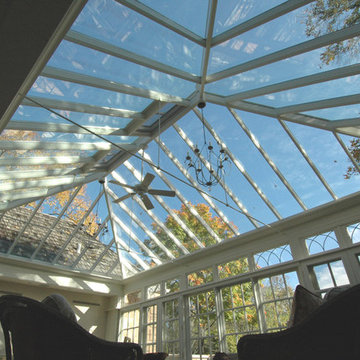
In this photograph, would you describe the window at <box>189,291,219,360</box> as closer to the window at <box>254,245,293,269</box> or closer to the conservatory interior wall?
the conservatory interior wall

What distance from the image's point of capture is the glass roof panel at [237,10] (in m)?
3.33

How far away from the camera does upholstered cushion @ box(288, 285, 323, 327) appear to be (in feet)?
6.33

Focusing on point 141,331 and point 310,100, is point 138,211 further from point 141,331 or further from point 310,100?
point 310,100

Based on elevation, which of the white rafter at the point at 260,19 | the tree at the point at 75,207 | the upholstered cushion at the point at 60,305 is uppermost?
the tree at the point at 75,207

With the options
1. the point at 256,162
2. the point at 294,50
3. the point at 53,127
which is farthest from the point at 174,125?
the point at 294,50

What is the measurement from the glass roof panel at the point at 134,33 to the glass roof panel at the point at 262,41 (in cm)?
36

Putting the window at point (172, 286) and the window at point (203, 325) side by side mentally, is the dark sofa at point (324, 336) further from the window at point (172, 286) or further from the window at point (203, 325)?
the window at point (172, 286)

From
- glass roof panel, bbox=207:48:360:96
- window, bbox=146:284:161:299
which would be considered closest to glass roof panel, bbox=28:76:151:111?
glass roof panel, bbox=207:48:360:96

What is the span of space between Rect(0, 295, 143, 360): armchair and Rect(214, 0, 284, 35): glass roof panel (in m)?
3.48

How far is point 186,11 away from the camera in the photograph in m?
3.48

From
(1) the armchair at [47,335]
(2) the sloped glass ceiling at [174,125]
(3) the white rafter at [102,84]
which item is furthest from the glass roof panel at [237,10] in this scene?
(1) the armchair at [47,335]

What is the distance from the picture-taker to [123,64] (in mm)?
3932

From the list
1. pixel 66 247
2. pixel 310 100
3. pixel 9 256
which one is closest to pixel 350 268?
pixel 310 100

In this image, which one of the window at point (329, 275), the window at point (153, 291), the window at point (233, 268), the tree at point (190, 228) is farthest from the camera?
the window at point (153, 291)
